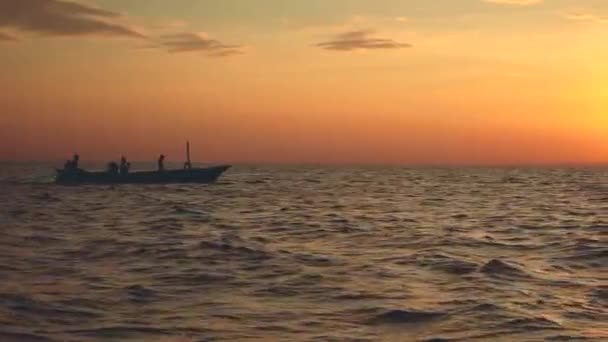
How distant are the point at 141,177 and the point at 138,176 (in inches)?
28.0

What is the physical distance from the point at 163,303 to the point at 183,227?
61.4ft

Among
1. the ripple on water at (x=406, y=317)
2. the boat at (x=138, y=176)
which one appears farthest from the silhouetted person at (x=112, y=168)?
the ripple on water at (x=406, y=317)

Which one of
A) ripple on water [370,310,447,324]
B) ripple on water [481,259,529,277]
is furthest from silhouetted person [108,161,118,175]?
ripple on water [370,310,447,324]

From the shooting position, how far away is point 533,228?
33.5m

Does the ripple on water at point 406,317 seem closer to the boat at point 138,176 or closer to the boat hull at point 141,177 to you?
Answer: the boat at point 138,176

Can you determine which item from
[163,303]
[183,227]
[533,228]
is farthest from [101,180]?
[163,303]

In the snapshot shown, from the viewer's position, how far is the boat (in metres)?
72.4

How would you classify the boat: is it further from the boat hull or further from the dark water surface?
the dark water surface

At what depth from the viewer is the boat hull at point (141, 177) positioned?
72.5m

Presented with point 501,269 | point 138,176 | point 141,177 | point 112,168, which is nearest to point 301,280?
point 501,269

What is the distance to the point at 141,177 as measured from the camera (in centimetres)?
7431

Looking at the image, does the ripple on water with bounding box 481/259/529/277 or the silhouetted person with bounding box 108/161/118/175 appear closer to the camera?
the ripple on water with bounding box 481/259/529/277

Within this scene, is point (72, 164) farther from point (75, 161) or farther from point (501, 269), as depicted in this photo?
point (501, 269)

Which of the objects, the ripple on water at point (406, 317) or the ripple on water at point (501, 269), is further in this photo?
the ripple on water at point (501, 269)
